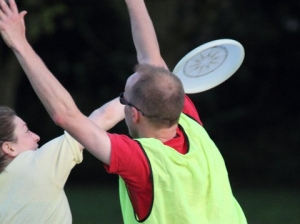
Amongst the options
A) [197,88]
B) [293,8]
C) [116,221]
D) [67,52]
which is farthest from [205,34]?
[197,88]

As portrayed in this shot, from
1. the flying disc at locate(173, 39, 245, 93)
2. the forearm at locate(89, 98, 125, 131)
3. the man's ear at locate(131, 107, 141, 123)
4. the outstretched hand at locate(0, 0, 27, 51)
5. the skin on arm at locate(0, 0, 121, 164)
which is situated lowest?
the flying disc at locate(173, 39, 245, 93)

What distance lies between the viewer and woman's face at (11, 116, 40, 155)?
457cm

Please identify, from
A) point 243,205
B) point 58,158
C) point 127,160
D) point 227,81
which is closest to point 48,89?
point 127,160

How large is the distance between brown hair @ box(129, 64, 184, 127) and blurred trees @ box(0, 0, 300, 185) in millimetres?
9250

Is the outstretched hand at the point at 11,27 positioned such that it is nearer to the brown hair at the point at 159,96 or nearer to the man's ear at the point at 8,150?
the brown hair at the point at 159,96

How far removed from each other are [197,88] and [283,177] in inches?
384

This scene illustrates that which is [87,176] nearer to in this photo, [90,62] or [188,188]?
[90,62]

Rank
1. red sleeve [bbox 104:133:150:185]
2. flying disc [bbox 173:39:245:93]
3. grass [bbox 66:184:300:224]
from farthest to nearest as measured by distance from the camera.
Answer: grass [bbox 66:184:300:224], flying disc [bbox 173:39:245:93], red sleeve [bbox 104:133:150:185]

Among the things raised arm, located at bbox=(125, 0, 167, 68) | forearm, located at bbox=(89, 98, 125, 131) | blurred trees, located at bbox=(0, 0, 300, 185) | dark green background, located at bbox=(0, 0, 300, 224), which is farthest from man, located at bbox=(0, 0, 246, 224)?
blurred trees, located at bbox=(0, 0, 300, 185)

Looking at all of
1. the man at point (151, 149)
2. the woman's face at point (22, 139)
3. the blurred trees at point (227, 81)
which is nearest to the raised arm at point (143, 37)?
the man at point (151, 149)

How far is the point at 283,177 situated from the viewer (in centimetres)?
1470

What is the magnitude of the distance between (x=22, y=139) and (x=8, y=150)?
3.8 inches

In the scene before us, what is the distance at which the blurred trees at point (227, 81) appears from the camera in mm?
13758

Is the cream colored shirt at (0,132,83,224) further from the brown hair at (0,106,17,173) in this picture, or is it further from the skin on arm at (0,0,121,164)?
the skin on arm at (0,0,121,164)
